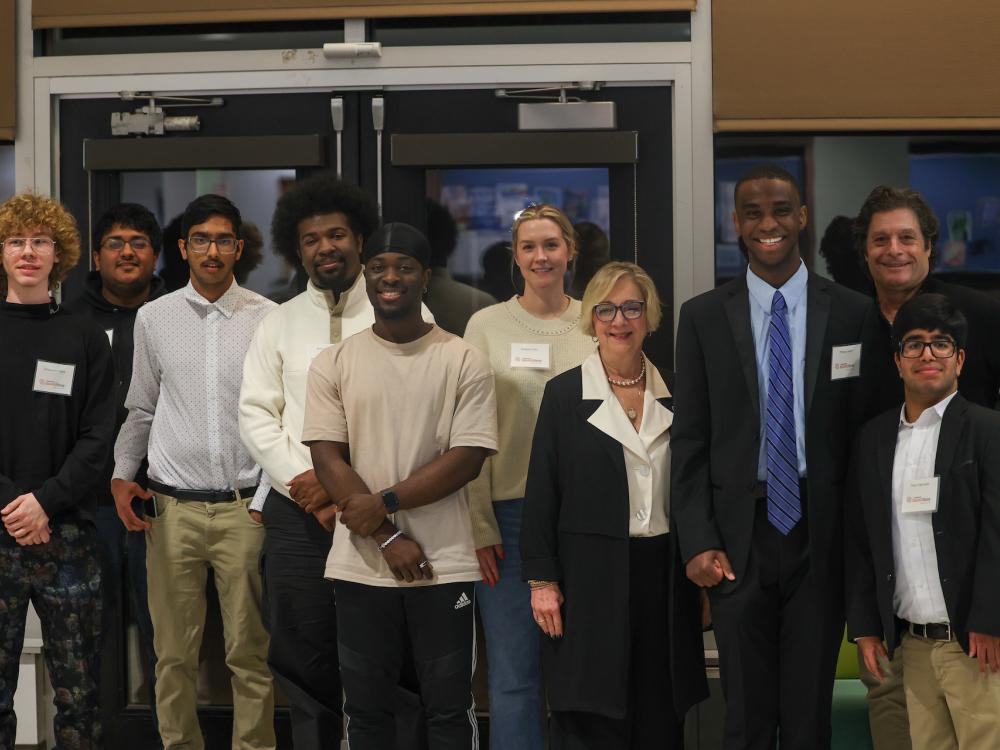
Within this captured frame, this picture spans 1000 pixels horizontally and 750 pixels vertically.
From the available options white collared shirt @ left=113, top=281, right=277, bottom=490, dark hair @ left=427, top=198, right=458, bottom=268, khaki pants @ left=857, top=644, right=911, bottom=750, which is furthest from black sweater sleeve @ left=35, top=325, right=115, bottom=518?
khaki pants @ left=857, top=644, right=911, bottom=750

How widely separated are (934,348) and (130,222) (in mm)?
2663

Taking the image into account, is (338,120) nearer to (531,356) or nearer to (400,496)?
(531,356)

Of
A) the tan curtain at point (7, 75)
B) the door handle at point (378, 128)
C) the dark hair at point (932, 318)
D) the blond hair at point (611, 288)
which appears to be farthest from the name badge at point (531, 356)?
the tan curtain at point (7, 75)

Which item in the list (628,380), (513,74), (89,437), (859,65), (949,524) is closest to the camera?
(949,524)

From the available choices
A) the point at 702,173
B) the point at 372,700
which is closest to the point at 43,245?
the point at 372,700

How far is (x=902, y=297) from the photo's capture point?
333 centimetres

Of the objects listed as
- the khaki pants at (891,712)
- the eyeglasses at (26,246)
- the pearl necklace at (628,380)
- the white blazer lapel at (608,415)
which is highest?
the eyeglasses at (26,246)

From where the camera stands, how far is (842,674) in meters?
3.72

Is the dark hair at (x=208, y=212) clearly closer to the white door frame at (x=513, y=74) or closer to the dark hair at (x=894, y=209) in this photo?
the white door frame at (x=513, y=74)

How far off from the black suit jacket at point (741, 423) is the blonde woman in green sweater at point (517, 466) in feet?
1.57

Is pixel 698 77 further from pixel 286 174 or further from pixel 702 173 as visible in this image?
pixel 286 174

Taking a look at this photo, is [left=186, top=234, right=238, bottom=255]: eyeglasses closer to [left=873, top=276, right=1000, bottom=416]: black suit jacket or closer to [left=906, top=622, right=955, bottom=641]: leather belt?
[left=873, top=276, right=1000, bottom=416]: black suit jacket

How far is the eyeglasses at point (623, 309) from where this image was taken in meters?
3.06

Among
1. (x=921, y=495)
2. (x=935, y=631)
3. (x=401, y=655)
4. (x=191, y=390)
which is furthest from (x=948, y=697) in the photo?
(x=191, y=390)
